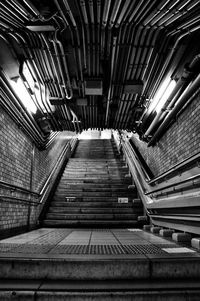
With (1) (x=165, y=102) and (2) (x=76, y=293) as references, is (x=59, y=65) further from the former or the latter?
(2) (x=76, y=293)

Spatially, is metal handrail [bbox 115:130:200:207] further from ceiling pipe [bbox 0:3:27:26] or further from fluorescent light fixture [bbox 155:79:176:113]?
ceiling pipe [bbox 0:3:27:26]

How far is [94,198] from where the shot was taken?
760 cm

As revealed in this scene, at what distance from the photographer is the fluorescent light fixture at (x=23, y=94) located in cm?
429

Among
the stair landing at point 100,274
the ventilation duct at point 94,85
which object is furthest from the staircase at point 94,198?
the stair landing at point 100,274

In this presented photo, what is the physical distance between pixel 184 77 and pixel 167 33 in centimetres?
88

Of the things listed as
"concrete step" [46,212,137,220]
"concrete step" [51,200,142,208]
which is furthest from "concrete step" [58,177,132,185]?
"concrete step" [46,212,137,220]

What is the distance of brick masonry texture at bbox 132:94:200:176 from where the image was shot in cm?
423

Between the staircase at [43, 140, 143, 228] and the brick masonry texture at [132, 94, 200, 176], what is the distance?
1.31 metres

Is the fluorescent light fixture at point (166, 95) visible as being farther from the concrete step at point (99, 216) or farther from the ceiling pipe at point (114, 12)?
the concrete step at point (99, 216)

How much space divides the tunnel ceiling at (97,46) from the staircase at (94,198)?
8.99 feet

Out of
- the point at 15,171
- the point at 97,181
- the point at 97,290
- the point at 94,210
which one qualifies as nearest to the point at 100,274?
the point at 97,290

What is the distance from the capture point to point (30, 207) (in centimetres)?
583

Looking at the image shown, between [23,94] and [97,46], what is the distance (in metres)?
1.67

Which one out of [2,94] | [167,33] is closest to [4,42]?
[2,94]
